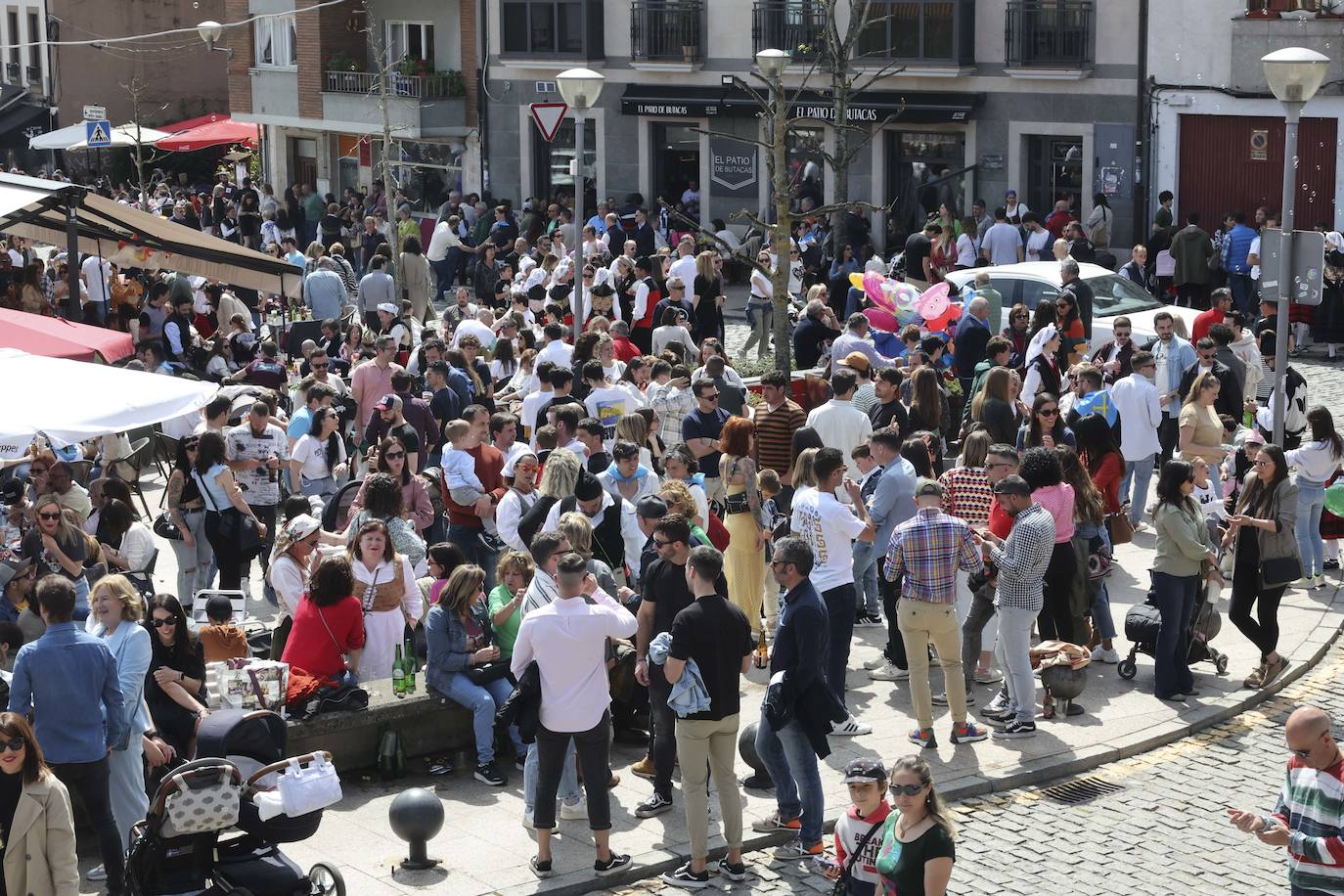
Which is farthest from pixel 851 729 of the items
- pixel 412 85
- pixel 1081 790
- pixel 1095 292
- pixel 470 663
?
pixel 412 85

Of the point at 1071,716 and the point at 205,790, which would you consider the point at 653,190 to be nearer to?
the point at 1071,716

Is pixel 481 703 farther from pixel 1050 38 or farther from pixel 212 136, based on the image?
pixel 212 136

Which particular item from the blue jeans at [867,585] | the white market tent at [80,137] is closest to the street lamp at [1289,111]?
the blue jeans at [867,585]

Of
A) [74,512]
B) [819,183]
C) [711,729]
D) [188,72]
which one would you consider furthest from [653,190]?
[711,729]

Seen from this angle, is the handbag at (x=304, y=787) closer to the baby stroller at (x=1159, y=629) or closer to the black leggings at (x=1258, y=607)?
the baby stroller at (x=1159, y=629)

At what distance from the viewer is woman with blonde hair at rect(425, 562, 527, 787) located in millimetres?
10688

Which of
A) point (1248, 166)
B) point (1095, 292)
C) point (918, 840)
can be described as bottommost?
point (918, 840)

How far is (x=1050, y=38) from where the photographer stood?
3183cm

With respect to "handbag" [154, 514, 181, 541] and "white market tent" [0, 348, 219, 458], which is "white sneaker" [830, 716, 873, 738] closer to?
"white market tent" [0, 348, 219, 458]

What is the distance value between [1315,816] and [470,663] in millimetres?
4815

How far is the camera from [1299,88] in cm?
1445

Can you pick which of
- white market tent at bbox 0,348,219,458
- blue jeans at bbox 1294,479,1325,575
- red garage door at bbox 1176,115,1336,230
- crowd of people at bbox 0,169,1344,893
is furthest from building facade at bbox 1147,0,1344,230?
white market tent at bbox 0,348,219,458

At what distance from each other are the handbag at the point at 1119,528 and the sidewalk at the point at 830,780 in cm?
84

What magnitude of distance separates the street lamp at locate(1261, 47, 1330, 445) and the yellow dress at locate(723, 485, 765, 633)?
15.4 ft
